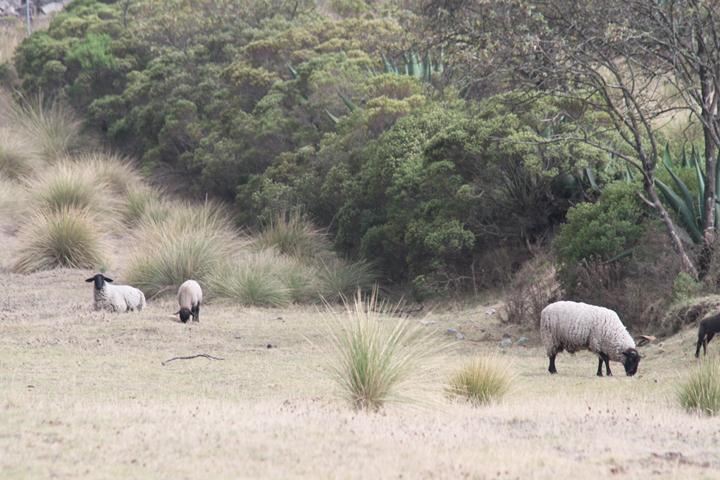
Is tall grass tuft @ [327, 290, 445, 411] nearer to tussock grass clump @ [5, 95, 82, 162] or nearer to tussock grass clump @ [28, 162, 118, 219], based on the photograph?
tussock grass clump @ [28, 162, 118, 219]

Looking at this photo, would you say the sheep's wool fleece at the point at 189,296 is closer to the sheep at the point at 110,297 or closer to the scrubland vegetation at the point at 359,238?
the scrubland vegetation at the point at 359,238

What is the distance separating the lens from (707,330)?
510 inches

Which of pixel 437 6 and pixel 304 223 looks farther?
pixel 304 223

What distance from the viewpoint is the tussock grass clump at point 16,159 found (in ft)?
96.8

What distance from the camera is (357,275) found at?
67.7ft

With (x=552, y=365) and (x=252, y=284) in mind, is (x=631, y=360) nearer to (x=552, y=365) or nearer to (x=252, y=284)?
(x=552, y=365)

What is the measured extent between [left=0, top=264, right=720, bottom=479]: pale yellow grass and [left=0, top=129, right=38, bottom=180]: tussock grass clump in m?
14.9

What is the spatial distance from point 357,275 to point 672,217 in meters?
5.93

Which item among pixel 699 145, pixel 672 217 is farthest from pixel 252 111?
pixel 672 217

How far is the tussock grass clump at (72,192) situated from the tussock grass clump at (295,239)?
4501mm

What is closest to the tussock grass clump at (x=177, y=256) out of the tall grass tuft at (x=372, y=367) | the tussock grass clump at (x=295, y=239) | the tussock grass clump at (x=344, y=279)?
the tussock grass clump at (x=295, y=239)

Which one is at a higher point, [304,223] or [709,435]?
[304,223]

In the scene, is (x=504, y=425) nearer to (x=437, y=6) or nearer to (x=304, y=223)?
(x=437, y=6)

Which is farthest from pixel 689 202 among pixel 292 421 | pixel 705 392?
pixel 292 421
